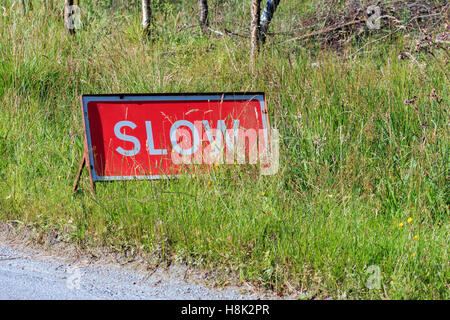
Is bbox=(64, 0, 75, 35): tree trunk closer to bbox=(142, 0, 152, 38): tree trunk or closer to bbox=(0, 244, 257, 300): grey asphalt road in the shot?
bbox=(142, 0, 152, 38): tree trunk

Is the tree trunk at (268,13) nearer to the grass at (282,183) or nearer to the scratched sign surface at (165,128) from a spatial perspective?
the grass at (282,183)

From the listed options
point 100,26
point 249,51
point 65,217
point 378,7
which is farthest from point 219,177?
point 378,7

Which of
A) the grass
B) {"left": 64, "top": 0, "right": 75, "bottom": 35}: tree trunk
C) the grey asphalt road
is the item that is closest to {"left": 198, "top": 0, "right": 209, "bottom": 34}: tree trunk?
{"left": 64, "top": 0, "right": 75, "bottom": 35}: tree trunk

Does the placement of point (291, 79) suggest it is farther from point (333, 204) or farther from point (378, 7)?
point (378, 7)

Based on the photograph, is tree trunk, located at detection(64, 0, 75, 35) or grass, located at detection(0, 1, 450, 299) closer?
grass, located at detection(0, 1, 450, 299)

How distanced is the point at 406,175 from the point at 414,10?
462 centimetres

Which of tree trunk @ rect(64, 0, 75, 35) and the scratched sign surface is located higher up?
tree trunk @ rect(64, 0, 75, 35)

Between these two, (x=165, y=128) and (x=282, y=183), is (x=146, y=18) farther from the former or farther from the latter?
(x=282, y=183)

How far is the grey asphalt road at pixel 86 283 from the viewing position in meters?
3.05

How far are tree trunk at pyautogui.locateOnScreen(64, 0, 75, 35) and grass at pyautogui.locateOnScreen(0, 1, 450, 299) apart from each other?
1030mm

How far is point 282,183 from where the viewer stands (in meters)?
3.87

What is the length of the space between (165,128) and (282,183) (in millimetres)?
968

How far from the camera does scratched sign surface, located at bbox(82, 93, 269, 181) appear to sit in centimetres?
394

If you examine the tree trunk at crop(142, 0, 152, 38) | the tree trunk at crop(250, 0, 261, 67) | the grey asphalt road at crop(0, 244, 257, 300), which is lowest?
the grey asphalt road at crop(0, 244, 257, 300)
